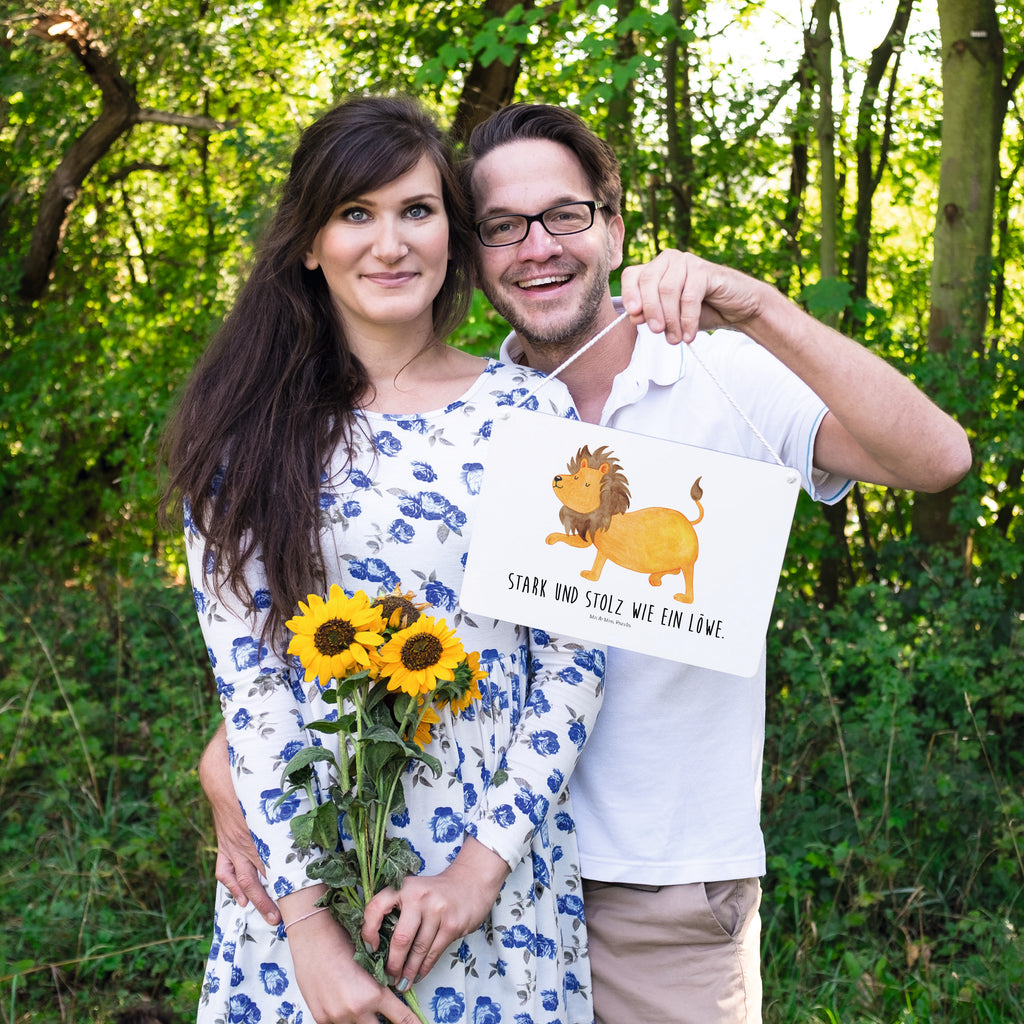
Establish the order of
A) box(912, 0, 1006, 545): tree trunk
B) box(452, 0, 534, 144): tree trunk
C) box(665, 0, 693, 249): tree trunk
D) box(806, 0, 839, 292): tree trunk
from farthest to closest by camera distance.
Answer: box(452, 0, 534, 144): tree trunk < box(665, 0, 693, 249): tree trunk < box(806, 0, 839, 292): tree trunk < box(912, 0, 1006, 545): tree trunk

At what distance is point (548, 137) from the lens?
7.14ft

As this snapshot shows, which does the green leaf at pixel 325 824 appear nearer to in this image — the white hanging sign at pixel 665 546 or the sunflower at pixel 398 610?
the sunflower at pixel 398 610

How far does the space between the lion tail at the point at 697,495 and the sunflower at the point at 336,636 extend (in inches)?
19.6

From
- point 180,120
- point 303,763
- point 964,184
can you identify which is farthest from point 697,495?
point 180,120

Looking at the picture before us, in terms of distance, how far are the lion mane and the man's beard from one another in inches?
22.2

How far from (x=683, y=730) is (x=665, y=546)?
0.49m

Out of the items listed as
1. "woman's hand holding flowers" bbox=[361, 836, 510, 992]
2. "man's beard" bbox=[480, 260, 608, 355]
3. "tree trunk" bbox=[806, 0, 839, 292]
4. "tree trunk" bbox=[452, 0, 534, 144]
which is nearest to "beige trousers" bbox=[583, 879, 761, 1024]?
"woman's hand holding flowers" bbox=[361, 836, 510, 992]

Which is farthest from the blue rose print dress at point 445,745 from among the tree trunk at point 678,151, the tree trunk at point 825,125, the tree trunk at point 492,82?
the tree trunk at point 492,82

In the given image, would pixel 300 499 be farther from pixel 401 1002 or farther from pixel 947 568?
pixel 947 568

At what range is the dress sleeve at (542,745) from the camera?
1.68 m

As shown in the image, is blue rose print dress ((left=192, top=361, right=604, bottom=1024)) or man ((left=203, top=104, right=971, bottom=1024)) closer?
blue rose print dress ((left=192, top=361, right=604, bottom=1024))

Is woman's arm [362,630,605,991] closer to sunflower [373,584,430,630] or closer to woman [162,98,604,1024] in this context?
woman [162,98,604,1024]

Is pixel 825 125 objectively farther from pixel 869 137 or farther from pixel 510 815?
pixel 510 815

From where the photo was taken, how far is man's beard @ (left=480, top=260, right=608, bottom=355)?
6.94 feet
